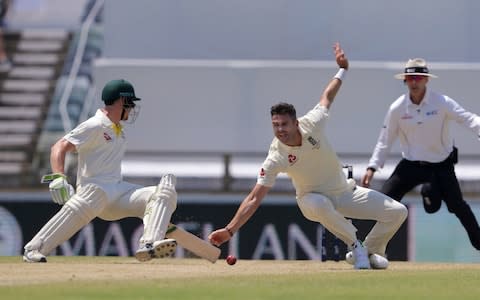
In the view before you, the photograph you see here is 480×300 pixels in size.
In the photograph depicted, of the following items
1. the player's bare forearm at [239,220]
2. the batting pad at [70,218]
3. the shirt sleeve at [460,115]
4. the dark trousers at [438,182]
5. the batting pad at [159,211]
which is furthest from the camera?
the dark trousers at [438,182]

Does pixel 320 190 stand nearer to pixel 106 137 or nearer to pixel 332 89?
pixel 332 89

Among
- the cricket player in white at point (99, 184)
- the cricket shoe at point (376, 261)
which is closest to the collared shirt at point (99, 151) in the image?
the cricket player in white at point (99, 184)

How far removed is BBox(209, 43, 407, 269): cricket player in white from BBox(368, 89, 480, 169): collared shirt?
0.89m

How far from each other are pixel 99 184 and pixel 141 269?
2.46 feet

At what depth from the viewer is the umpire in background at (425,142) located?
12.3 m

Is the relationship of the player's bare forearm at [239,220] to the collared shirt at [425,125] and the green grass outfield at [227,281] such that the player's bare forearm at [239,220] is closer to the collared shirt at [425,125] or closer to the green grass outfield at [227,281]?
the green grass outfield at [227,281]

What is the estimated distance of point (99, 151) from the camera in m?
11.5

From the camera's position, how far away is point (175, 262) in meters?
12.7

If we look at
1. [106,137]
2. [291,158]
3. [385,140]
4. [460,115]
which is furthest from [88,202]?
[460,115]

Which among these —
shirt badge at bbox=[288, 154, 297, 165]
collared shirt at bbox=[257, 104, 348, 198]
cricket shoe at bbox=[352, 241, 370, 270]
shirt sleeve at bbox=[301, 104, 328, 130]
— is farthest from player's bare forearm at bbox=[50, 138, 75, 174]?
cricket shoe at bbox=[352, 241, 370, 270]

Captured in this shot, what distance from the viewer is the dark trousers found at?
1240 centimetres

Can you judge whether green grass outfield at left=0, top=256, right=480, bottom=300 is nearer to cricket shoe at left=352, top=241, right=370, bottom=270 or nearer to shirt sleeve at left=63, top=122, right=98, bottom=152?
cricket shoe at left=352, top=241, right=370, bottom=270

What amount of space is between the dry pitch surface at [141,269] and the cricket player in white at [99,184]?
0.83 feet

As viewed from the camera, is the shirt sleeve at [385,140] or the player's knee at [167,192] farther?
the shirt sleeve at [385,140]
